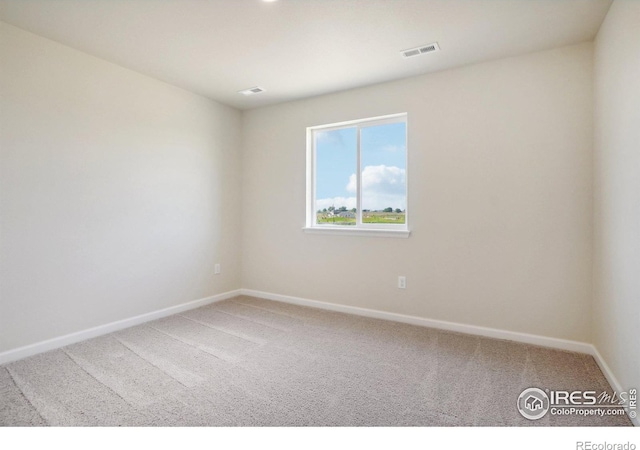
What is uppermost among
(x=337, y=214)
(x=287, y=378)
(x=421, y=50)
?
(x=421, y=50)

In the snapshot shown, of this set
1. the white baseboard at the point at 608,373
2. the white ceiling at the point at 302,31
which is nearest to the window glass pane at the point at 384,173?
the white ceiling at the point at 302,31

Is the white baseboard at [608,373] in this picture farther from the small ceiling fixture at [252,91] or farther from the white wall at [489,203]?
the small ceiling fixture at [252,91]

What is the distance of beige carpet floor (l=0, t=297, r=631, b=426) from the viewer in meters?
1.77

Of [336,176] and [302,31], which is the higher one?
[302,31]

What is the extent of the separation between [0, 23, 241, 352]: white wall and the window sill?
1296 millimetres

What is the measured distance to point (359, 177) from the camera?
374 cm

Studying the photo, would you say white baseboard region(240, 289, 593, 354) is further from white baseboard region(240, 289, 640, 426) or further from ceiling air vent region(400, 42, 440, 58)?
ceiling air vent region(400, 42, 440, 58)

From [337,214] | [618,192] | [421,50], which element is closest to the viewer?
[618,192]

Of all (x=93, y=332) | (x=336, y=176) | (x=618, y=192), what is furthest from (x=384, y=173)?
(x=93, y=332)

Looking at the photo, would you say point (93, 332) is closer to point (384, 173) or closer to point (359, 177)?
point (359, 177)

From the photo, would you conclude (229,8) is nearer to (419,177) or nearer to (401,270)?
(419,177)

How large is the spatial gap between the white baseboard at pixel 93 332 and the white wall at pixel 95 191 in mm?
53

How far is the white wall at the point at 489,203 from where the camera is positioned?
8.68ft

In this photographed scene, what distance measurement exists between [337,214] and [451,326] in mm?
1712
